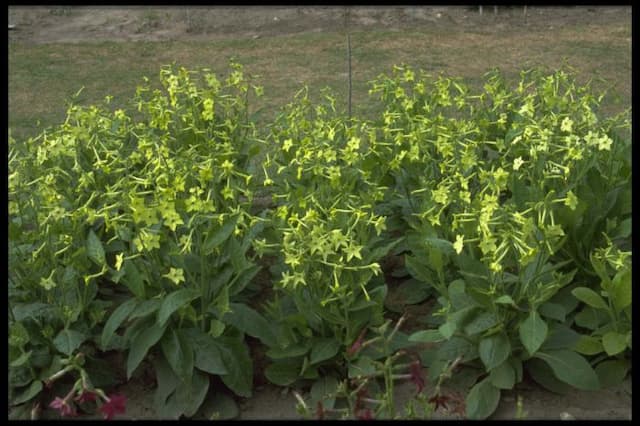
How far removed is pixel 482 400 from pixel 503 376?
11 centimetres

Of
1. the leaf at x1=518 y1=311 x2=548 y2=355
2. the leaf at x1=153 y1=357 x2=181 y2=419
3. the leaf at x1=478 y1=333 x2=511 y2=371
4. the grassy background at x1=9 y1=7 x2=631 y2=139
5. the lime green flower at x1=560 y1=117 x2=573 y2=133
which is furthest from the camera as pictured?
the grassy background at x1=9 y1=7 x2=631 y2=139

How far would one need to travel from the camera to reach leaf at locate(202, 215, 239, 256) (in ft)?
Result: 9.39

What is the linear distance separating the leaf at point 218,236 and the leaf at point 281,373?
459 millimetres

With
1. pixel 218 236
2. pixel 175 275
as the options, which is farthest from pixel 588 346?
pixel 175 275

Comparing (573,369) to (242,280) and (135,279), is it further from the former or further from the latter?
(135,279)

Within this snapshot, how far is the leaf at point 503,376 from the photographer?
279 centimetres

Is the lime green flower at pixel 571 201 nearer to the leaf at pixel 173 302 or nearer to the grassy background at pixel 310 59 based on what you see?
the leaf at pixel 173 302

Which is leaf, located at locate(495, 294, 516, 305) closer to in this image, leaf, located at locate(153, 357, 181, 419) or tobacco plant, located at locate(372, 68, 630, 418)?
tobacco plant, located at locate(372, 68, 630, 418)

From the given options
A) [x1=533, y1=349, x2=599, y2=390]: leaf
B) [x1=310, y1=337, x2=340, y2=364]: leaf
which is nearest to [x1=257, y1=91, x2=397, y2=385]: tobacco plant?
[x1=310, y1=337, x2=340, y2=364]: leaf

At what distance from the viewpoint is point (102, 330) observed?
10.2 ft

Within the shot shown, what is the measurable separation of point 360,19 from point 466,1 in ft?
4.98

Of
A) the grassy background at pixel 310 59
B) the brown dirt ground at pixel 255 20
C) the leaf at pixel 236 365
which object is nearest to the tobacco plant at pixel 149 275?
the leaf at pixel 236 365

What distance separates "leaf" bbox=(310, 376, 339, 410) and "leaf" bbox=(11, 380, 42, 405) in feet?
3.04

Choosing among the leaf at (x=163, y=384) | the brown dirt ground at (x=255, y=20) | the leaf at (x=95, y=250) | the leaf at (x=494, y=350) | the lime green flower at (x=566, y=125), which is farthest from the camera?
the brown dirt ground at (x=255, y=20)
